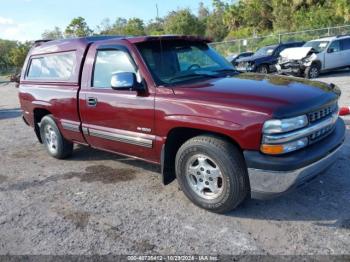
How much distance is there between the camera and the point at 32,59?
6543 millimetres

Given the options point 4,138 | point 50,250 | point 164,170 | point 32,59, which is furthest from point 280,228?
point 4,138

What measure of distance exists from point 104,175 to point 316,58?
12599mm

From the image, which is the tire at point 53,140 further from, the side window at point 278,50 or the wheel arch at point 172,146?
the side window at point 278,50

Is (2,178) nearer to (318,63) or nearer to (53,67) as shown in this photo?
(53,67)

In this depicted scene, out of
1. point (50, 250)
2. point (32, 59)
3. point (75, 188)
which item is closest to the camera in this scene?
point (50, 250)

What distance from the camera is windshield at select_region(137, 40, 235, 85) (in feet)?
14.5

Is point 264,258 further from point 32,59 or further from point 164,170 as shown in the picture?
point 32,59

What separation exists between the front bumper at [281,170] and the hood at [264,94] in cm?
40

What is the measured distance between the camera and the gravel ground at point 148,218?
11.2 ft

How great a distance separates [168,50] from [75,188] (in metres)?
2.20

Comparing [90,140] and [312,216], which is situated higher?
[90,140]

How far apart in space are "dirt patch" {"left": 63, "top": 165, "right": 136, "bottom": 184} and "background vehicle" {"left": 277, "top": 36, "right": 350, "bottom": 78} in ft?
38.9

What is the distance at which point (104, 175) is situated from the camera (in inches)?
213

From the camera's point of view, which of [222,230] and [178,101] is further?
[178,101]
